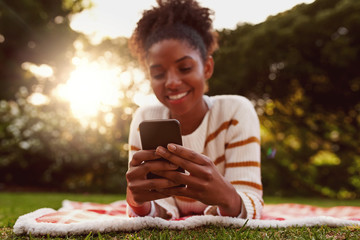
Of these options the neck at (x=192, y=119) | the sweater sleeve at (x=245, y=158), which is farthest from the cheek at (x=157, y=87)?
the sweater sleeve at (x=245, y=158)

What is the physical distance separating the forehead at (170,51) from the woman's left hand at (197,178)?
2.69 feet

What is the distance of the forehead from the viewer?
83.0 inches

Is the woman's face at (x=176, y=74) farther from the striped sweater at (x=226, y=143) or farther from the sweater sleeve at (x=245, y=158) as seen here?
the sweater sleeve at (x=245, y=158)

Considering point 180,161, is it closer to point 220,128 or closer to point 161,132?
point 161,132

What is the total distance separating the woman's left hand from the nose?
686 millimetres

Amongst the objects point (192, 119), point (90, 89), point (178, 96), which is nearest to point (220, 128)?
point (192, 119)

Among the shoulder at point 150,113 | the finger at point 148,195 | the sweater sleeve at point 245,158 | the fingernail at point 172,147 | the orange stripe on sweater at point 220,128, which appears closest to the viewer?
the fingernail at point 172,147

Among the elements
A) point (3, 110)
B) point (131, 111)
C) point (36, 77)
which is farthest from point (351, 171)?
point (36, 77)

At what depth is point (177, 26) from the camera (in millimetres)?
2354

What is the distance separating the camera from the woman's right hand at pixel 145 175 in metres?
1.55

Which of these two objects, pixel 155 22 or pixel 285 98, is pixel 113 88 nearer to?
pixel 285 98

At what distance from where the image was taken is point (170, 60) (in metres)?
2.11

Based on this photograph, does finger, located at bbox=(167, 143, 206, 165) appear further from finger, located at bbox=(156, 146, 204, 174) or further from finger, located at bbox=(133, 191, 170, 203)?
finger, located at bbox=(133, 191, 170, 203)

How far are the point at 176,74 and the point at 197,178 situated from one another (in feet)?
2.78
